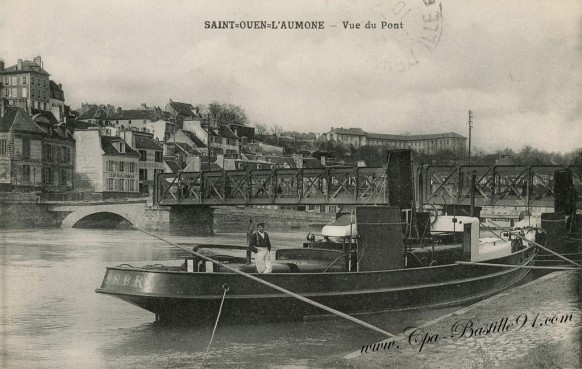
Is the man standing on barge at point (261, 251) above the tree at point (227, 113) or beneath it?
beneath

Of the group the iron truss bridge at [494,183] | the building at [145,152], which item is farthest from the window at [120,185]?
the iron truss bridge at [494,183]

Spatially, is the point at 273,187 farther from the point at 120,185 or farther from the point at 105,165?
the point at 105,165

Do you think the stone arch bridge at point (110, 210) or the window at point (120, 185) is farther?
the window at point (120, 185)

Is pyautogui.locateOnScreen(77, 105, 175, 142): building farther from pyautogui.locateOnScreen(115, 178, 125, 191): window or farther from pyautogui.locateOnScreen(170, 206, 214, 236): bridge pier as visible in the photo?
pyautogui.locateOnScreen(170, 206, 214, 236): bridge pier

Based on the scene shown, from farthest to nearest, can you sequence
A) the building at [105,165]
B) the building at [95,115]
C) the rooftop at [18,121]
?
the building at [105,165]
the building at [95,115]
the rooftop at [18,121]

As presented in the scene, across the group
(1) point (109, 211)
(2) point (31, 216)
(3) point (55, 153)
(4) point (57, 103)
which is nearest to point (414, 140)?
(4) point (57, 103)

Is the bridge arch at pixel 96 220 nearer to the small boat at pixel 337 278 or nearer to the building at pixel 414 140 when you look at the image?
the building at pixel 414 140

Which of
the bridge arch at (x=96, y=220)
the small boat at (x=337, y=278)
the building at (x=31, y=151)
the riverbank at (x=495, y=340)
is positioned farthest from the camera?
the bridge arch at (x=96, y=220)
